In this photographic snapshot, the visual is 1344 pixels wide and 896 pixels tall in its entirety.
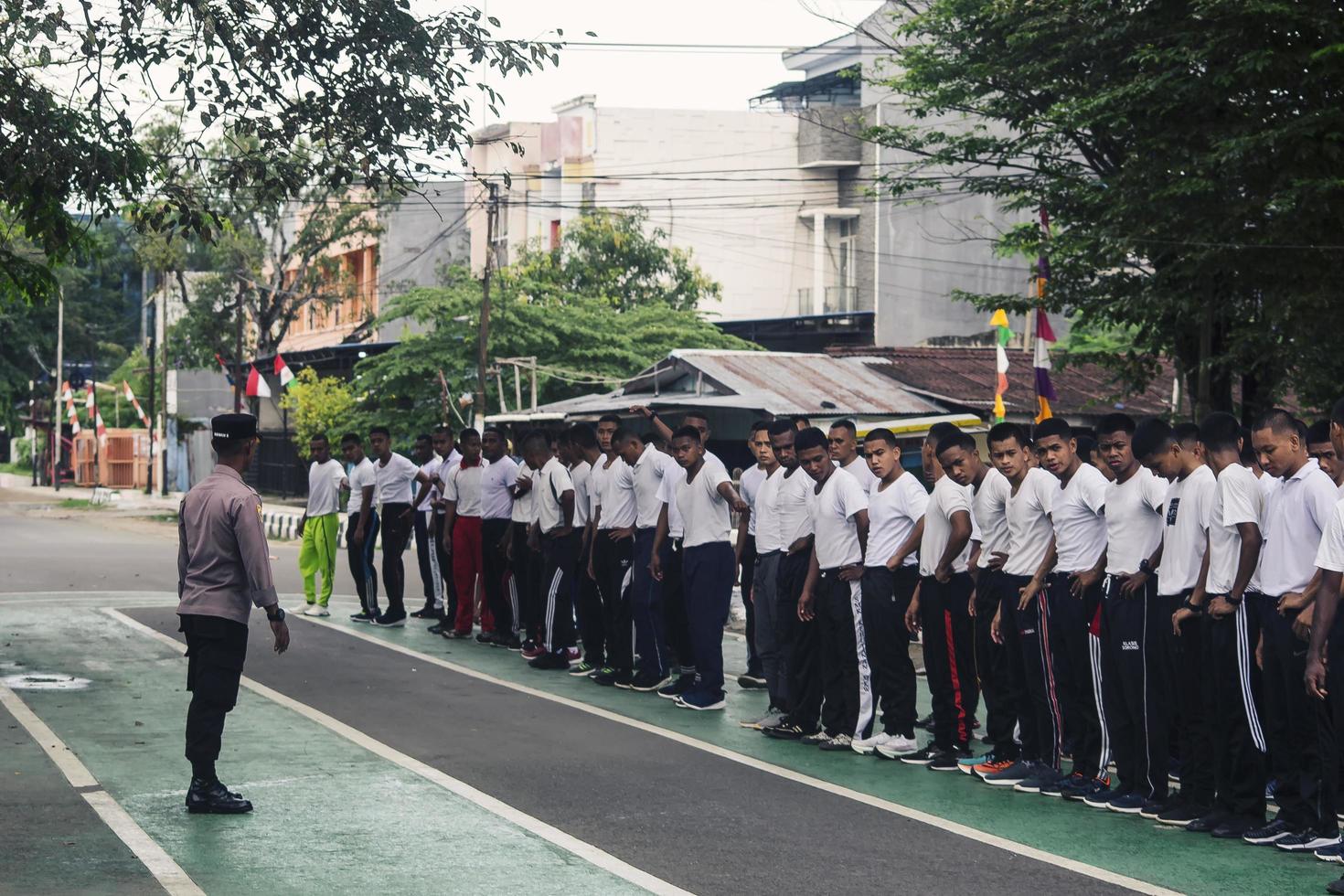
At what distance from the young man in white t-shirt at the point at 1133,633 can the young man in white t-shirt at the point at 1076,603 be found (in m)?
0.15

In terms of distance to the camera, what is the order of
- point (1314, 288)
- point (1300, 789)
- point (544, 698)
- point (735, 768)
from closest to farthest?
point (1300, 789)
point (735, 768)
point (544, 698)
point (1314, 288)

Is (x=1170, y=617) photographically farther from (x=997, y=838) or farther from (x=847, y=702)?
(x=847, y=702)

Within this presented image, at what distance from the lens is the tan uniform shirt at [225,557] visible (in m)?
8.41

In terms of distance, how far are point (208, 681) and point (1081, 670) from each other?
4.79 metres

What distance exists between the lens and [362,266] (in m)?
63.6

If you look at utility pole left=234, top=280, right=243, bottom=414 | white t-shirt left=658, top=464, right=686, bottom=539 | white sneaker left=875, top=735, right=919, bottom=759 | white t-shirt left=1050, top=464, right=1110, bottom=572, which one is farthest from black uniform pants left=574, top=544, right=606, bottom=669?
utility pole left=234, top=280, right=243, bottom=414

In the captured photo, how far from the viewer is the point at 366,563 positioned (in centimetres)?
1816

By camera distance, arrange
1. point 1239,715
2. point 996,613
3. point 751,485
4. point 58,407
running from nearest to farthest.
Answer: point 1239,715, point 996,613, point 751,485, point 58,407

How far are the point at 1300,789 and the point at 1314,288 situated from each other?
33.9 feet

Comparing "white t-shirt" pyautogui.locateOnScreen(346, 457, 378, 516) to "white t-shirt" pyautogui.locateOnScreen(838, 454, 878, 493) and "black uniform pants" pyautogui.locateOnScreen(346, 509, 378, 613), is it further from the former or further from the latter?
"white t-shirt" pyautogui.locateOnScreen(838, 454, 878, 493)

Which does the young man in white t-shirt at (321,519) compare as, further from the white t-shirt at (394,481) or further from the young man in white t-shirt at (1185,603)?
the young man in white t-shirt at (1185,603)

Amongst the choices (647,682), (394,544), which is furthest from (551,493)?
(394,544)

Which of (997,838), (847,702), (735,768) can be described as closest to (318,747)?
(735,768)

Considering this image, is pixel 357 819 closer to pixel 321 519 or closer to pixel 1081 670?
pixel 1081 670
